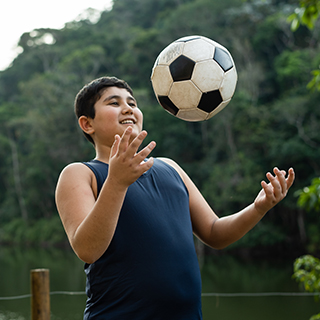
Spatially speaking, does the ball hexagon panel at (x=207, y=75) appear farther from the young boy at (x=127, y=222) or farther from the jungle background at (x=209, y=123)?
the jungle background at (x=209, y=123)

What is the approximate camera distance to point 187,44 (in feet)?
5.96

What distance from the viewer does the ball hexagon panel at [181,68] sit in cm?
176

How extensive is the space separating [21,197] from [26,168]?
1.88 m

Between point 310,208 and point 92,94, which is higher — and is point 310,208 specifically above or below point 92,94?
below

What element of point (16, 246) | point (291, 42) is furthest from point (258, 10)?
point (16, 246)

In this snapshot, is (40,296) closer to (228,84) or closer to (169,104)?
(169,104)

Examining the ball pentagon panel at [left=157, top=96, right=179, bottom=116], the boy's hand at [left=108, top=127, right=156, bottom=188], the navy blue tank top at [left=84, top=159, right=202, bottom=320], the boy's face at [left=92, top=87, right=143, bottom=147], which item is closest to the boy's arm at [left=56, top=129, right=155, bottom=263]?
the boy's hand at [left=108, top=127, right=156, bottom=188]

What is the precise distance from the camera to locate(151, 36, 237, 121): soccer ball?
1.76 m

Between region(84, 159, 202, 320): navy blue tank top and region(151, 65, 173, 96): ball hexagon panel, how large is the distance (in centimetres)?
52

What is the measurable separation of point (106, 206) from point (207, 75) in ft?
2.76

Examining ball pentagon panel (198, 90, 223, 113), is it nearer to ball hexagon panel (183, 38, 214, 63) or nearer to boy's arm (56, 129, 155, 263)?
ball hexagon panel (183, 38, 214, 63)

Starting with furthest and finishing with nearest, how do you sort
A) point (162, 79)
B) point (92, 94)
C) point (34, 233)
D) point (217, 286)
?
point (34, 233) < point (217, 286) < point (162, 79) < point (92, 94)

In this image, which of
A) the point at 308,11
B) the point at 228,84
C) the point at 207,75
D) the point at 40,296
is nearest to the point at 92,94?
the point at 207,75

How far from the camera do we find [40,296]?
2.43m
